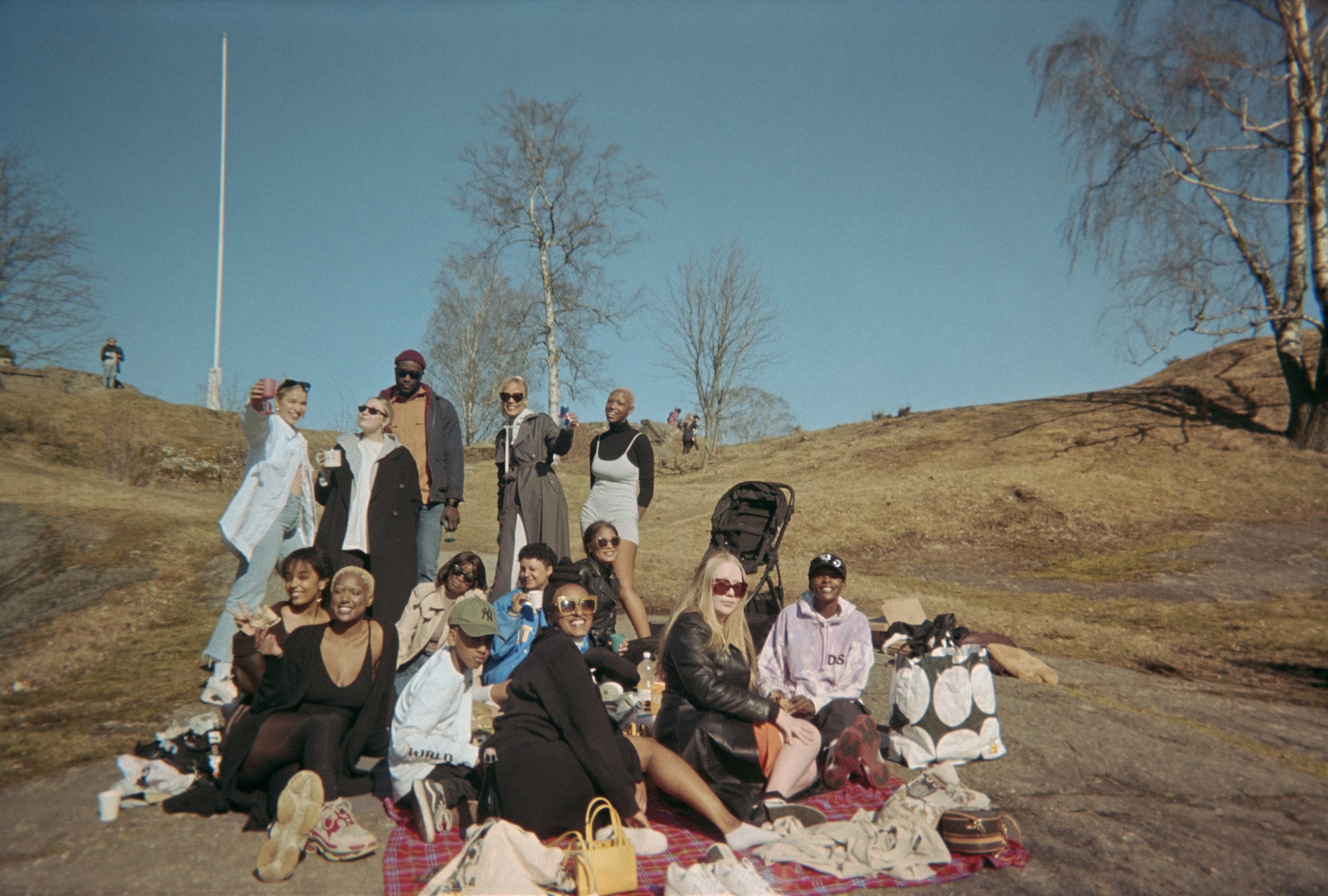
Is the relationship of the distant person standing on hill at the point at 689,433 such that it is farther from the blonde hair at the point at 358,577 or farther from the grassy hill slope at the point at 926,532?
the blonde hair at the point at 358,577

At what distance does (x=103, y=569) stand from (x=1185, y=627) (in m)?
13.0

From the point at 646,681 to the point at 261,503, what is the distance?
2.93 m

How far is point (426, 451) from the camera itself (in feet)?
22.4

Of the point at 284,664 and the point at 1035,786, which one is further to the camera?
the point at 1035,786

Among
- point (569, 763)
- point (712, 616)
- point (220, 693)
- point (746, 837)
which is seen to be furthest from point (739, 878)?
point (220, 693)

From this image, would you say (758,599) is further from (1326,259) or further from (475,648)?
(1326,259)

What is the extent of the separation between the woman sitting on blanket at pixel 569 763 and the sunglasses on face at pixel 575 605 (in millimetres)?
194

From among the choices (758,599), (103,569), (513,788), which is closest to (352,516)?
(513,788)

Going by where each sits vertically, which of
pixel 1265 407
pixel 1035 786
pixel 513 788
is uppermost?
pixel 1265 407

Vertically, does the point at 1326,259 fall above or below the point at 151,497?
above

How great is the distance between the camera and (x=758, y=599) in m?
8.24

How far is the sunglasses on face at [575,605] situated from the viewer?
4.27m

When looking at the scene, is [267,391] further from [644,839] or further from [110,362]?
[110,362]

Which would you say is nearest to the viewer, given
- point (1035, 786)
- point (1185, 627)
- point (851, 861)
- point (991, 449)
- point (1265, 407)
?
point (851, 861)
